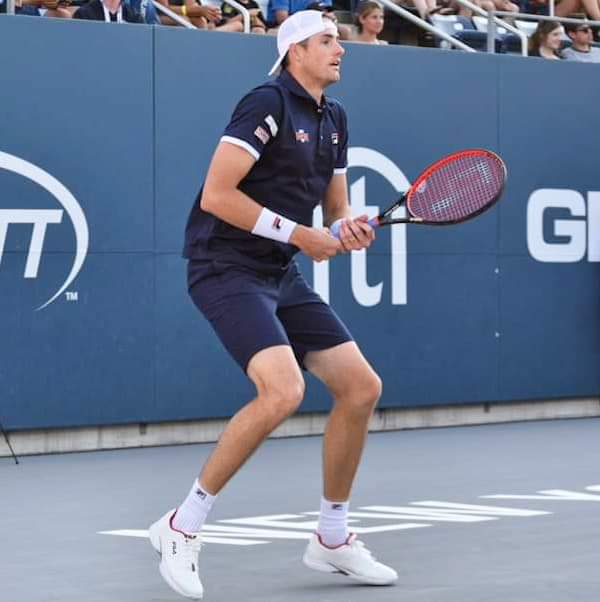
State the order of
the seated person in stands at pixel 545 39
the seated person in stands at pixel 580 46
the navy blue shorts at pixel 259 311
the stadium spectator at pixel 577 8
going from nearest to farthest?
the navy blue shorts at pixel 259 311
the seated person in stands at pixel 545 39
the seated person in stands at pixel 580 46
the stadium spectator at pixel 577 8

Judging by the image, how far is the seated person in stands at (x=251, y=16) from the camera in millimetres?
13233

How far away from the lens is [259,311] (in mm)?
6238

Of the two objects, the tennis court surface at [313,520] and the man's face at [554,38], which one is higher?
the man's face at [554,38]

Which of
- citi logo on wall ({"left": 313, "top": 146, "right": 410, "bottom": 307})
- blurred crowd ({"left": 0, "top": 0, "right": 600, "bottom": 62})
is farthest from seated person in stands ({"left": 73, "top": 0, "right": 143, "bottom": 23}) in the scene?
citi logo on wall ({"left": 313, "top": 146, "right": 410, "bottom": 307})

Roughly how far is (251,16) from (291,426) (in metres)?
3.02

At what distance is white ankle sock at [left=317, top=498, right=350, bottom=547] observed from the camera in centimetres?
645

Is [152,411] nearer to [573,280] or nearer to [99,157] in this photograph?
[99,157]

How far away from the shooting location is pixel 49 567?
271 inches

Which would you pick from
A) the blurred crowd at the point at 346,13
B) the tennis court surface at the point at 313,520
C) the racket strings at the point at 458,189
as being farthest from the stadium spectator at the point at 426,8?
the racket strings at the point at 458,189

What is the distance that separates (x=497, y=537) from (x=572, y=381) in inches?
276

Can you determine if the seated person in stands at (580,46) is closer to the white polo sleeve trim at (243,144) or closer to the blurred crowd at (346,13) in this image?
the blurred crowd at (346,13)

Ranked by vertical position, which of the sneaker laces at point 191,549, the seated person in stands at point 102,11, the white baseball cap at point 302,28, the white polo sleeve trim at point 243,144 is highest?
the seated person in stands at point 102,11

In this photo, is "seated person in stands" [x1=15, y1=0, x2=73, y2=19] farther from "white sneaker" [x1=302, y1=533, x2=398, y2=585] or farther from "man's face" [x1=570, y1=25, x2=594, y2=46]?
"white sneaker" [x1=302, y1=533, x2=398, y2=585]

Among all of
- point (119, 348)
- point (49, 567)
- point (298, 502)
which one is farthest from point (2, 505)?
point (119, 348)
